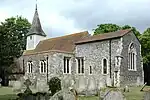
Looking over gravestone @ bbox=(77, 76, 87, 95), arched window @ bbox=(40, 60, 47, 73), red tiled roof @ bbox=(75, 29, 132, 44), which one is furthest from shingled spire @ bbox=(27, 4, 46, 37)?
gravestone @ bbox=(77, 76, 87, 95)

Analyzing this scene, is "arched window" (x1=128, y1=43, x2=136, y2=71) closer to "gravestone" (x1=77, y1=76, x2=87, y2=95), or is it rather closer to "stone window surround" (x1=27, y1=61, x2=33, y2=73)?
"gravestone" (x1=77, y1=76, x2=87, y2=95)

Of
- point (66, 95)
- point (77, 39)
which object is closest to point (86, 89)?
point (66, 95)

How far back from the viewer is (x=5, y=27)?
37000 millimetres

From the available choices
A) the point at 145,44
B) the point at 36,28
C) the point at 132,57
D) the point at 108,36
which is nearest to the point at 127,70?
the point at 132,57

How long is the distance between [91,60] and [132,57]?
16.0 feet

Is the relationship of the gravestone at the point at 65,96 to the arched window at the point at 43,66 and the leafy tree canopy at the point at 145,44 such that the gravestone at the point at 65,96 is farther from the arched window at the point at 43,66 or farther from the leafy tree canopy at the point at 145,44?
the leafy tree canopy at the point at 145,44

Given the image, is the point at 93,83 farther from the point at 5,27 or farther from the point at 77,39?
the point at 5,27

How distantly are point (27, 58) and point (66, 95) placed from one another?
30511 mm

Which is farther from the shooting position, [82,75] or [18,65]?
[18,65]

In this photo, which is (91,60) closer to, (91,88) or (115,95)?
(91,88)

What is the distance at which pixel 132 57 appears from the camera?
30.9m

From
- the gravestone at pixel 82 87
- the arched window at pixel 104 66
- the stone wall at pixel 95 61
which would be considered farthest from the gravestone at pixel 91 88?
the arched window at pixel 104 66

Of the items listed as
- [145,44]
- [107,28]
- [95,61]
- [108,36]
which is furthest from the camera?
[107,28]

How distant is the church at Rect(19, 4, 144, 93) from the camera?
29000 millimetres
